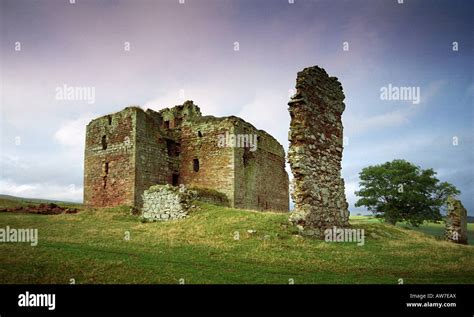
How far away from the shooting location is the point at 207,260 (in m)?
10.9

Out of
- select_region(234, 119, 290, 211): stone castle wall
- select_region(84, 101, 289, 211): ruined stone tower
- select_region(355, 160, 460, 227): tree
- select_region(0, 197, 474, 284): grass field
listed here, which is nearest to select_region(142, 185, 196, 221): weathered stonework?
select_region(0, 197, 474, 284): grass field

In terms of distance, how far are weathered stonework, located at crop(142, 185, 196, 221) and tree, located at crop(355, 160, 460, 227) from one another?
27731 mm

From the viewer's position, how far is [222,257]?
36.9ft

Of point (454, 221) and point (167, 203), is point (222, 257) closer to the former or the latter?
point (167, 203)

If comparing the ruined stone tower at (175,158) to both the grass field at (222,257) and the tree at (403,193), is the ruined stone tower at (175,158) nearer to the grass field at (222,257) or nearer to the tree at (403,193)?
the grass field at (222,257)

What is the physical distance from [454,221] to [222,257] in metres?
18.4

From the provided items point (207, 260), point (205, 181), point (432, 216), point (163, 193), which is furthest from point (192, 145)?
point (432, 216)

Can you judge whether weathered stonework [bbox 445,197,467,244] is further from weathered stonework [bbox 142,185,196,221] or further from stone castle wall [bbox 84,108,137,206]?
stone castle wall [bbox 84,108,137,206]

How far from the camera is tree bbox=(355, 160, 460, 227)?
39.9 m

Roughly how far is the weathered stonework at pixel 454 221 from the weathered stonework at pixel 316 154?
9460mm

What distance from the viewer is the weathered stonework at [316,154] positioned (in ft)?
49.9

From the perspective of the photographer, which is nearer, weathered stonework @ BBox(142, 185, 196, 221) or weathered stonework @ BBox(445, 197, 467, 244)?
weathered stonework @ BBox(142, 185, 196, 221)
